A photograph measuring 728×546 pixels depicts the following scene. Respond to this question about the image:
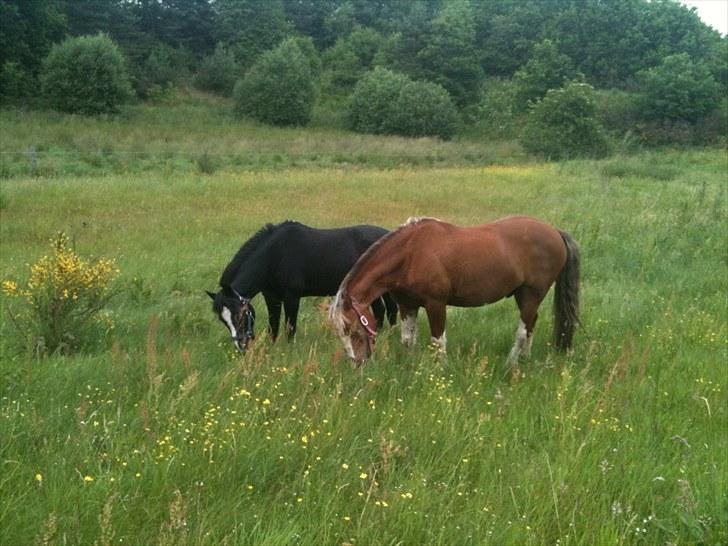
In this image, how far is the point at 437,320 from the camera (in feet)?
20.1

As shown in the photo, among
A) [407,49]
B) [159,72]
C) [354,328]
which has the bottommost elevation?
[354,328]

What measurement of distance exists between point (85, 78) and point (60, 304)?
37.9 m

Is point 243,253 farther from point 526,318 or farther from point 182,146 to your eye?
point 182,146

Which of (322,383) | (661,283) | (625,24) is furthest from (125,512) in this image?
(625,24)

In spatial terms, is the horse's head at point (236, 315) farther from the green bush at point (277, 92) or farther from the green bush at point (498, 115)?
the green bush at point (498, 115)

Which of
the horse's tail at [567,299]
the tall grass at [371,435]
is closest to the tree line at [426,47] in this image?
the horse's tail at [567,299]

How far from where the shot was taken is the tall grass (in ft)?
10.5

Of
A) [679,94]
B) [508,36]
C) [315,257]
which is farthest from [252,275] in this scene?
[508,36]

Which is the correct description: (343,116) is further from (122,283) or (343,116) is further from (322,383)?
(322,383)

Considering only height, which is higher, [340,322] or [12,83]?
[12,83]

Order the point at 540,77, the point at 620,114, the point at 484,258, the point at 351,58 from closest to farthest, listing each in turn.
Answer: the point at 484,258, the point at 620,114, the point at 540,77, the point at 351,58

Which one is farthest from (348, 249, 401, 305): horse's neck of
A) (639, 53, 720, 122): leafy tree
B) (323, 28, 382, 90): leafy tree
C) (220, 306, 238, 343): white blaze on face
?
(323, 28, 382, 90): leafy tree

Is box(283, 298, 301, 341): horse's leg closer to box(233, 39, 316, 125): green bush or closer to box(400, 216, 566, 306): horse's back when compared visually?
box(400, 216, 566, 306): horse's back

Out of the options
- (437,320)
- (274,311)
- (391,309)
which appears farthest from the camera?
(391,309)
